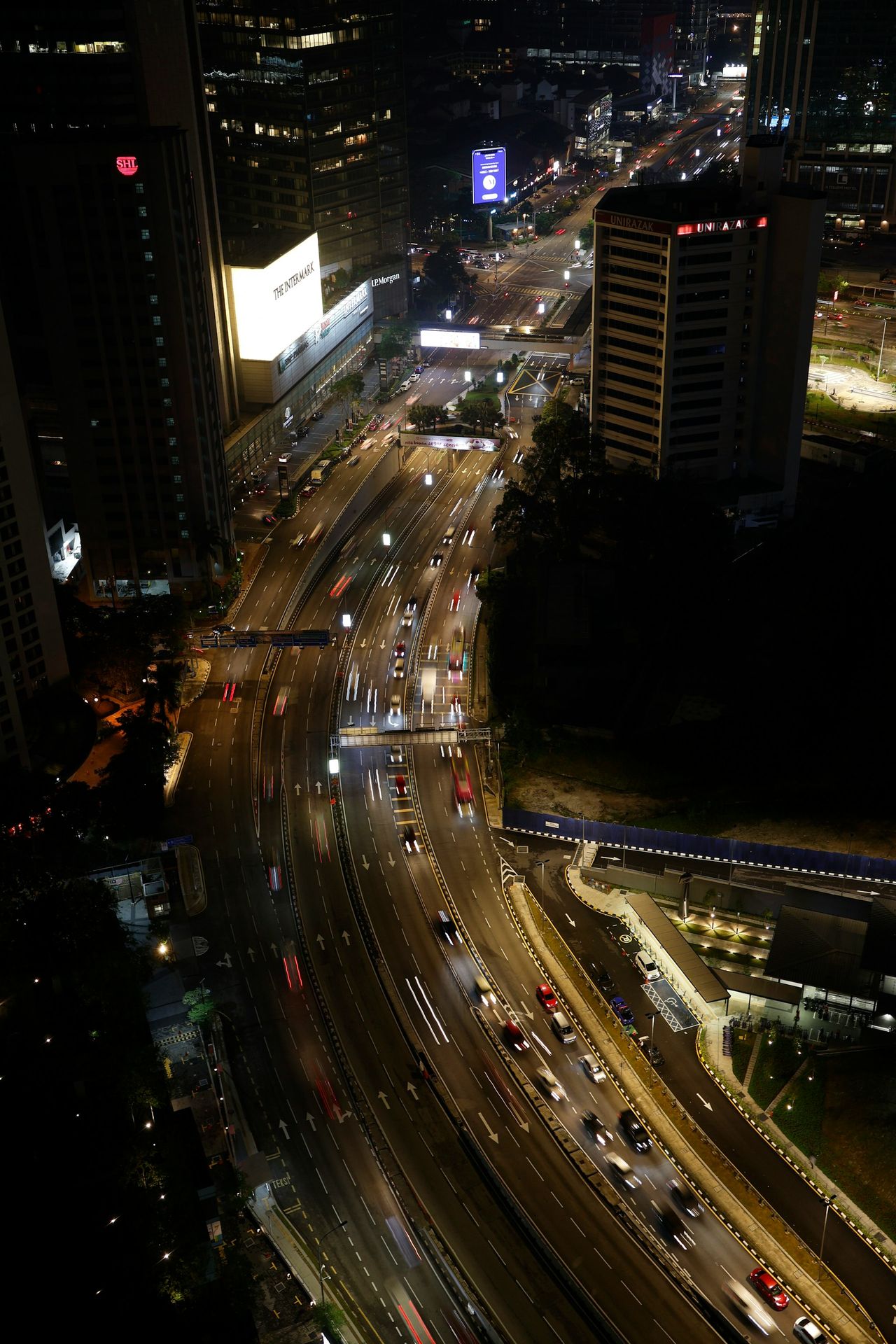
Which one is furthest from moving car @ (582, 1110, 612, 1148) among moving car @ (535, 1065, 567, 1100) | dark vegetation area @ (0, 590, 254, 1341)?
dark vegetation area @ (0, 590, 254, 1341)

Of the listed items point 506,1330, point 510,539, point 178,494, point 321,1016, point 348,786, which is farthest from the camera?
point 510,539

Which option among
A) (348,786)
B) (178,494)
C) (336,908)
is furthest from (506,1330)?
(178,494)

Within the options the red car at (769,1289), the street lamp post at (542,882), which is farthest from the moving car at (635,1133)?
the street lamp post at (542,882)

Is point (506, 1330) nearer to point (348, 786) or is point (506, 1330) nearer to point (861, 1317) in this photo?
point (861, 1317)

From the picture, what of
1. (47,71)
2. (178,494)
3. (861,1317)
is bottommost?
(861,1317)

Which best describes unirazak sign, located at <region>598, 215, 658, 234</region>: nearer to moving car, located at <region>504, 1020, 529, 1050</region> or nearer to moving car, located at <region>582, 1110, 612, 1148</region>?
moving car, located at <region>504, 1020, 529, 1050</region>

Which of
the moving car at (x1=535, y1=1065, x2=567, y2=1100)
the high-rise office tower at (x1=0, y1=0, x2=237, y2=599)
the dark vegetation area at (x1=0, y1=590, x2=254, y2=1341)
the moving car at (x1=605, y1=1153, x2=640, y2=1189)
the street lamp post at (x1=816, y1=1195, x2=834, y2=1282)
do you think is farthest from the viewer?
the high-rise office tower at (x1=0, y1=0, x2=237, y2=599)
